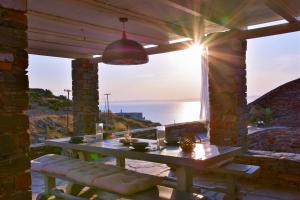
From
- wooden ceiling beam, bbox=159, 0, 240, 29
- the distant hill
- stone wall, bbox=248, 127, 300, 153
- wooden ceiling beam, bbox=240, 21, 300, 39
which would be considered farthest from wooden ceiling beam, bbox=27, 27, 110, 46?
the distant hill

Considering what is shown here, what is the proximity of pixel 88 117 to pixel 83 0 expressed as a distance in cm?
398

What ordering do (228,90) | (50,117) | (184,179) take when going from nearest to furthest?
(184,179) → (228,90) → (50,117)

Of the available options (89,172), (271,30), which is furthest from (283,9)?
(89,172)

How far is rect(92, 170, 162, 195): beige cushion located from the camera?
8.30 feet

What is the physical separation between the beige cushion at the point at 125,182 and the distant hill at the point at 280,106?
668 centimetres

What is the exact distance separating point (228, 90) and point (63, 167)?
2549mm

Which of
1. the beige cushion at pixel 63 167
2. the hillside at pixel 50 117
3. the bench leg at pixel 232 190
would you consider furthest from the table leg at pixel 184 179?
the hillside at pixel 50 117

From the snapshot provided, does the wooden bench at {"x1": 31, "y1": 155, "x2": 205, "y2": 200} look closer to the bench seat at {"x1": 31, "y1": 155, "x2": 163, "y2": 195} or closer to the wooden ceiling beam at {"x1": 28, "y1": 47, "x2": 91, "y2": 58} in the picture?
the bench seat at {"x1": 31, "y1": 155, "x2": 163, "y2": 195}

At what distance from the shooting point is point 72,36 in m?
4.67

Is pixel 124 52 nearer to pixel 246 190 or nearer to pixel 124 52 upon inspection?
pixel 124 52

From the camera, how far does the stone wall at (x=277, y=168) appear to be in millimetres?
3758

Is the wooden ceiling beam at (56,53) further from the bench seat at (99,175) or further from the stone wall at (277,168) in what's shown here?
the stone wall at (277,168)

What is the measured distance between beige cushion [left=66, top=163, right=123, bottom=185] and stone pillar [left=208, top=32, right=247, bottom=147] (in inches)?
75.8

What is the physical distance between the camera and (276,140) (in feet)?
21.0
